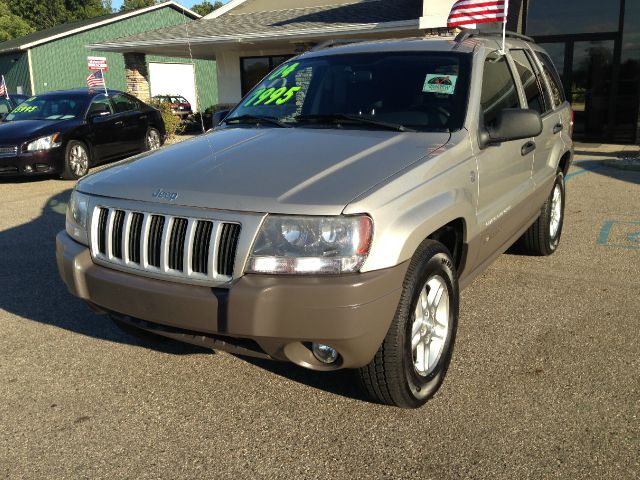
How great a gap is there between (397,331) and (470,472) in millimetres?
664

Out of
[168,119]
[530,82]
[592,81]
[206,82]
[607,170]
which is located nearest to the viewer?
[530,82]

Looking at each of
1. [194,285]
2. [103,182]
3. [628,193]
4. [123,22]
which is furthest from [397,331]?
[123,22]

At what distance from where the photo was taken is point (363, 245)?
8.55 feet

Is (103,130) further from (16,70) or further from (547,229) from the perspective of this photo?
(16,70)

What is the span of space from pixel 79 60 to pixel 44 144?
27.3m

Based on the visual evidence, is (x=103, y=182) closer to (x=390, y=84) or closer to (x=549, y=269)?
(x=390, y=84)

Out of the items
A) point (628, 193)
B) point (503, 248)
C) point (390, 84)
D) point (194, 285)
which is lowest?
point (628, 193)

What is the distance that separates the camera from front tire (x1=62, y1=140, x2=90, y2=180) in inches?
427

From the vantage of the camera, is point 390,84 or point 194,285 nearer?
point 194,285

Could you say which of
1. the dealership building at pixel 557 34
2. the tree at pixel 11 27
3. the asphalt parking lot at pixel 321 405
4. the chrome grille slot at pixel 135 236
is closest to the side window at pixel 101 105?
the dealership building at pixel 557 34

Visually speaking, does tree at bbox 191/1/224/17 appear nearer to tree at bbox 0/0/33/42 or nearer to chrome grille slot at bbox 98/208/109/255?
tree at bbox 0/0/33/42

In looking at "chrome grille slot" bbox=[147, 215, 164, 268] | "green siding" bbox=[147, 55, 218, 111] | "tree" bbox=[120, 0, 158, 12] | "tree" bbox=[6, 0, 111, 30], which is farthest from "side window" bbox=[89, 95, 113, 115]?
"tree" bbox=[120, 0, 158, 12]

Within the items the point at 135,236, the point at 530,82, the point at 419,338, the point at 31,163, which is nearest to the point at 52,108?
the point at 31,163

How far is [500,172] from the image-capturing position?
3975 millimetres
